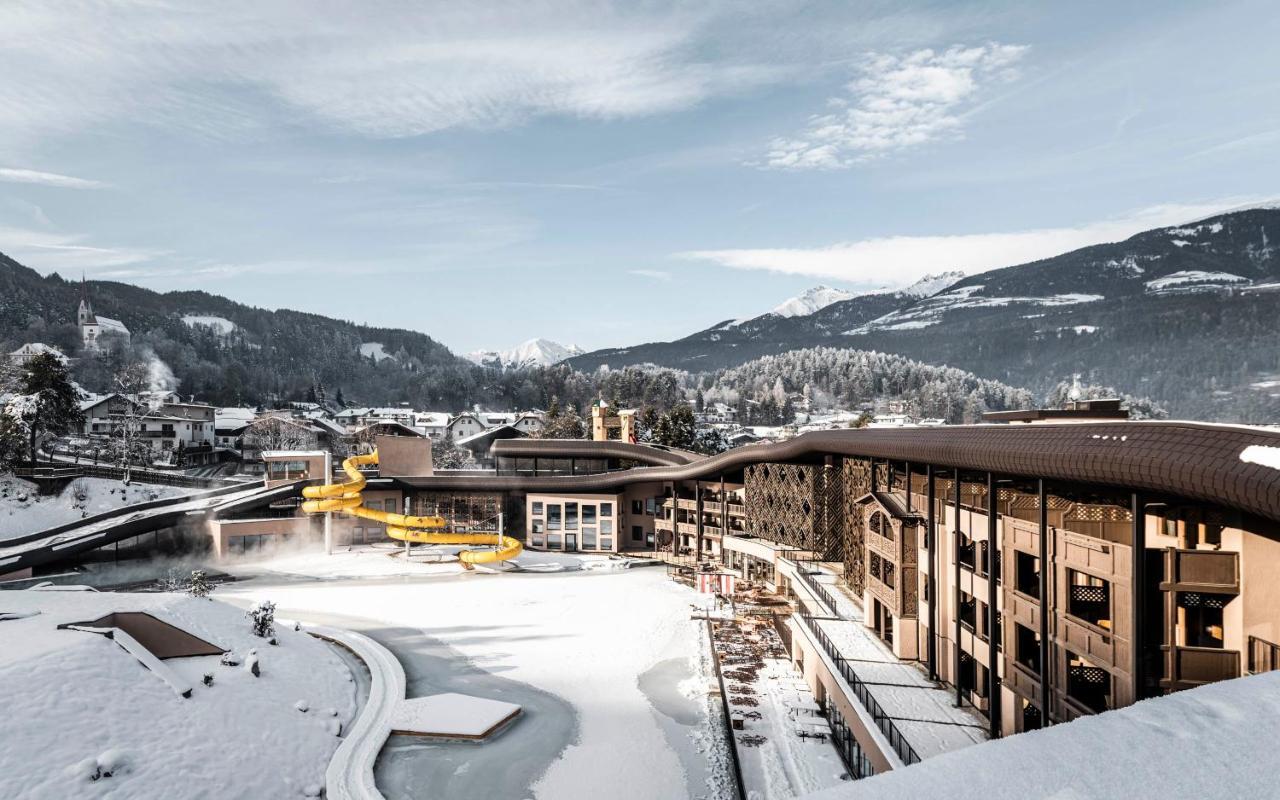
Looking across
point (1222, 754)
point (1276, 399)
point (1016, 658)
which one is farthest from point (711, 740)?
point (1276, 399)

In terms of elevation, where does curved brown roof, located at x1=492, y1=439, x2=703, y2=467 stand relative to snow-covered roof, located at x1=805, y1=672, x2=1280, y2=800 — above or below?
below

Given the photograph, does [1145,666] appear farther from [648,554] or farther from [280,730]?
[648,554]

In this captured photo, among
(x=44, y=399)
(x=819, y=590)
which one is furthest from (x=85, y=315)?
(x=819, y=590)

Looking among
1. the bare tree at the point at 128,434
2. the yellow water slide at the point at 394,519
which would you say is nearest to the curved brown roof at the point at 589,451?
the yellow water slide at the point at 394,519

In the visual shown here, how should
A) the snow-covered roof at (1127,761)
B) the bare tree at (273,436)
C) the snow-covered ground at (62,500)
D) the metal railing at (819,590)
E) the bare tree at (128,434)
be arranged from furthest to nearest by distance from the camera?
the bare tree at (273,436), the bare tree at (128,434), the snow-covered ground at (62,500), the metal railing at (819,590), the snow-covered roof at (1127,761)

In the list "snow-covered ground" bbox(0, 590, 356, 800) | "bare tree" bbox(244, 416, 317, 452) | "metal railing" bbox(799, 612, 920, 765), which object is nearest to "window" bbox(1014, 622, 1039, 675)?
"metal railing" bbox(799, 612, 920, 765)

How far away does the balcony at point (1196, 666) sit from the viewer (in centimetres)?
1102

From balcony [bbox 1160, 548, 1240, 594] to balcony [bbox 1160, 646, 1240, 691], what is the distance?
979 millimetres

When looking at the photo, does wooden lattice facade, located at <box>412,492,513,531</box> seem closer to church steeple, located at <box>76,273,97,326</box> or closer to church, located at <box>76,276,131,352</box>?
church, located at <box>76,276,131,352</box>

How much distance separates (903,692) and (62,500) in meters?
59.5

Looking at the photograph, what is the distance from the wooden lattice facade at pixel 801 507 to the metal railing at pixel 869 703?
10.1 m

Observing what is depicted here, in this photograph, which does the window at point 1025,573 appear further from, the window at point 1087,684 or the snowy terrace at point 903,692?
the snowy terrace at point 903,692

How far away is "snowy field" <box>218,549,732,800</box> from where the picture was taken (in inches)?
716

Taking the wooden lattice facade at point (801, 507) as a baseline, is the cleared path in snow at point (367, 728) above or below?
below
